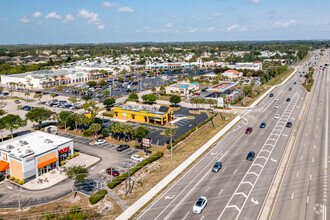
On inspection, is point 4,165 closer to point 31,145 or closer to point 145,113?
point 31,145

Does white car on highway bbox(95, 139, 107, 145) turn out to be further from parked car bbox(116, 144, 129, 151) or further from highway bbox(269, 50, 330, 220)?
highway bbox(269, 50, 330, 220)

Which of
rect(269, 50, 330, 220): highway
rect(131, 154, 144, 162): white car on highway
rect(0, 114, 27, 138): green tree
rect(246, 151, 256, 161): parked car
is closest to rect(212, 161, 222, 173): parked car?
rect(246, 151, 256, 161): parked car

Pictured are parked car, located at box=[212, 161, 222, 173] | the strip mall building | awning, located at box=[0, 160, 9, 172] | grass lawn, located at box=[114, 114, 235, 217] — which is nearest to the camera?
grass lawn, located at box=[114, 114, 235, 217]

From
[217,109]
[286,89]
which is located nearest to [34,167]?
[217,109]

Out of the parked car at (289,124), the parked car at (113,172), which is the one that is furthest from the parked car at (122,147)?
the parked car at (289,124)

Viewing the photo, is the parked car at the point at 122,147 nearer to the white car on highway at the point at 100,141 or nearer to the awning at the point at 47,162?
the white car on highway at the point at 100,141
